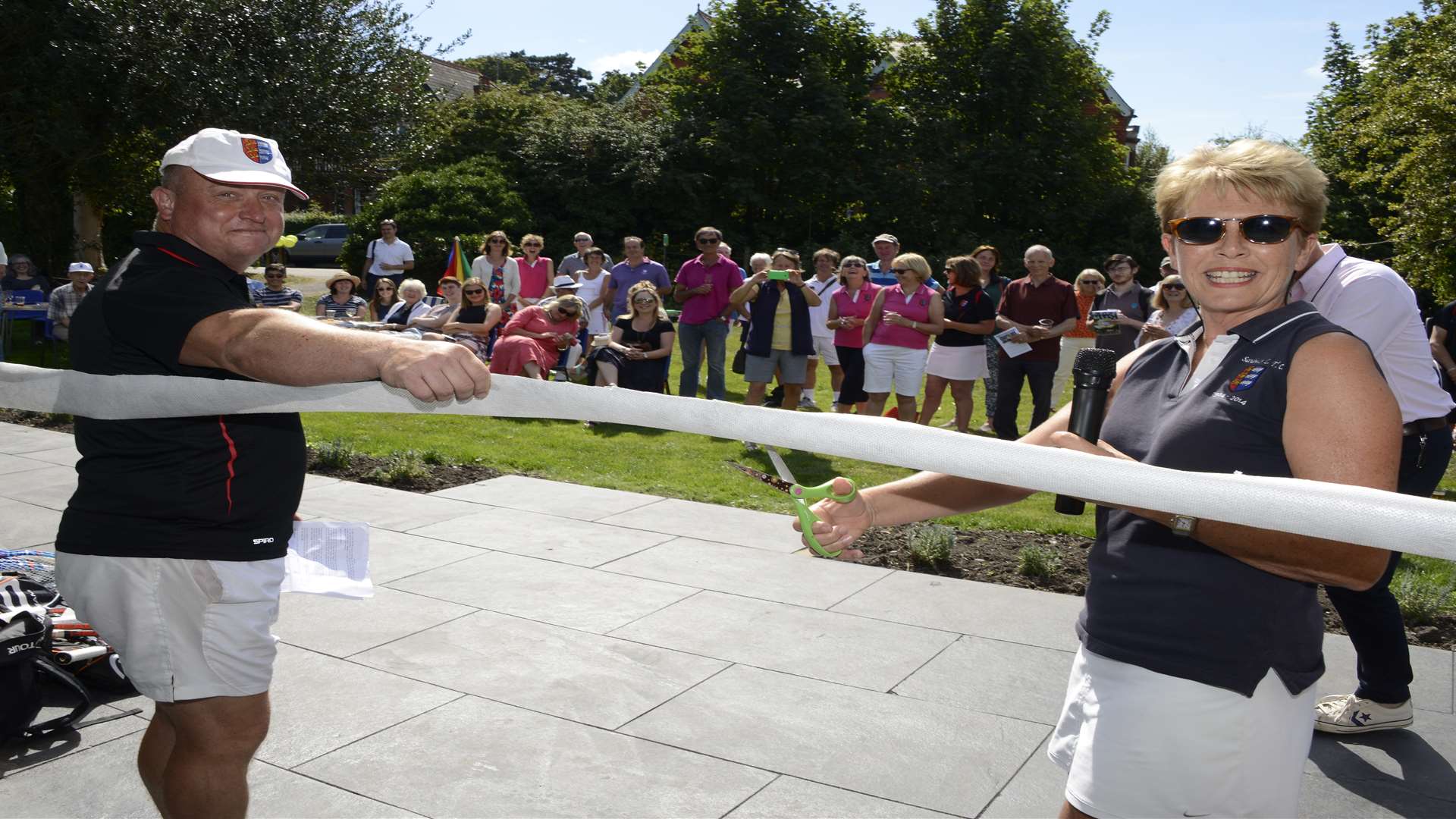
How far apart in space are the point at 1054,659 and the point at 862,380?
6621mm

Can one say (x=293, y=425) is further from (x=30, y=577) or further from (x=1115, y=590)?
(x=30, y=577)

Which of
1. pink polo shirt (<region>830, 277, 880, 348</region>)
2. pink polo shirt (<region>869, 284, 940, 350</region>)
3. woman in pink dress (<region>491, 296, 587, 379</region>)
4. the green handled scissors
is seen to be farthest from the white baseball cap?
pink polo shirt (<region>830, 277, 880, 348</region>)

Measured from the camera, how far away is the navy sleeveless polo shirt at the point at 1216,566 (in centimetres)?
195

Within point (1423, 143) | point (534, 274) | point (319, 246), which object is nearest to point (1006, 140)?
point (1423, 143)

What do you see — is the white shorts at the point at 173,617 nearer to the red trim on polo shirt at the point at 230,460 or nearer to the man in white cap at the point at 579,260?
the red trim on polo shirt at the point at 230,460

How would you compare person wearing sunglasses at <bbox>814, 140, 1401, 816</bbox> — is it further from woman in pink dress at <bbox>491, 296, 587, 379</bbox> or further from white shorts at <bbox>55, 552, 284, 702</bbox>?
woman in pink dress at <bbox>491, 296, 587, 379</bbox>

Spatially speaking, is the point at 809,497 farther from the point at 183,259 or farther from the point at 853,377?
the point at 853,377

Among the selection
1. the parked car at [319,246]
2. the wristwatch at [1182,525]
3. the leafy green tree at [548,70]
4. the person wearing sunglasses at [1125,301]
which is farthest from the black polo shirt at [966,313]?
the leafy green tree at [548,70]

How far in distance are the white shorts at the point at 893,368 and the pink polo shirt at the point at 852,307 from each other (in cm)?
65

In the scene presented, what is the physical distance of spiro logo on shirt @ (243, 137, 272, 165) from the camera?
2.81m

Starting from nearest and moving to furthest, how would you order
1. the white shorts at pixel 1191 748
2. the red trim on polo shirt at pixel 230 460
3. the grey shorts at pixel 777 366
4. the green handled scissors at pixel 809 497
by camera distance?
the white shorts at pixel 1191 748 → the green handled scissors at pixel 809 497 → the red trim on polo shirt at pixel 230 460 → the grey shorts at pixel 777 366

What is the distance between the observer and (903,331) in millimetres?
10914

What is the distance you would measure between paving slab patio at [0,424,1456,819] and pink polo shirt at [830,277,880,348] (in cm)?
519

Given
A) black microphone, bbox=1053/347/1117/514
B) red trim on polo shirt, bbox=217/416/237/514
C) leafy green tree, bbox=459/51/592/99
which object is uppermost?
leafy green tree, bbox=459/51/592/99
